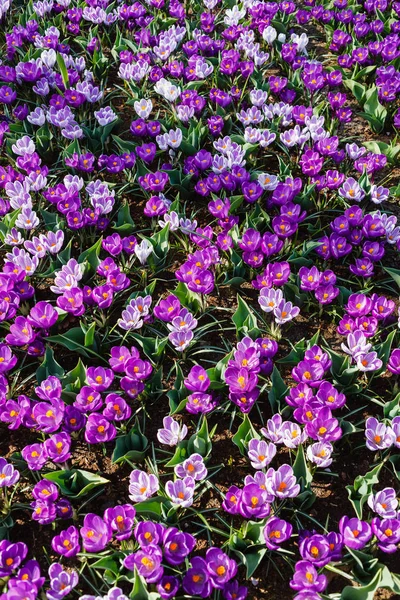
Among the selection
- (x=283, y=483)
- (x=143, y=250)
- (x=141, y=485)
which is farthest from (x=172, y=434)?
(x=143, y=250)

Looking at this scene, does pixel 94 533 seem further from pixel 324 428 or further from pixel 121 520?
pixel 324 428

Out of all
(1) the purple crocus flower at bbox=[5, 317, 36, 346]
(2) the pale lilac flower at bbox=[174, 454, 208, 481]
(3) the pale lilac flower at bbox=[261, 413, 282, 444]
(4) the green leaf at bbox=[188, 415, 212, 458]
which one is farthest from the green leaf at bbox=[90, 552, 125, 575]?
(1) the purple crocus flower at bbox=[5, 317, 36, 346]

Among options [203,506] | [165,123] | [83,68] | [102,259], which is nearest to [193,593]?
[203,506]

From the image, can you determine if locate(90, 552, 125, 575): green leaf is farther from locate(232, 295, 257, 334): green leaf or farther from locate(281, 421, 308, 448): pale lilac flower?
locate(232, 295, 257, 334): green leaf

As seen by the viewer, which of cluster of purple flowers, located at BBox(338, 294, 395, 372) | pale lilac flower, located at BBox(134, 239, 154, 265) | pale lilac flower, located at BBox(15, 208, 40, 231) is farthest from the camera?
pale lilac flower, located at BBox(15, 208, 40, 231)

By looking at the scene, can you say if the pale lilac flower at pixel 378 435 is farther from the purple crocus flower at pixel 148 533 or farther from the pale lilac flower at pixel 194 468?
the purple crocus flower at pixel 148 533

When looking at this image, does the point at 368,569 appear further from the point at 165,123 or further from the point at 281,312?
the point at 165,123

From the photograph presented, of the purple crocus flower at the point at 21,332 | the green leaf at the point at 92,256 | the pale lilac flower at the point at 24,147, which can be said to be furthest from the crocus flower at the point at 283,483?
the pale lilac flower at the point at 24,147
